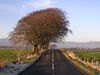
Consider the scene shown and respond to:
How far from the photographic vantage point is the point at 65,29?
77125 millimetres

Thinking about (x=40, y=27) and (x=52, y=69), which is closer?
(x=52, y=69)

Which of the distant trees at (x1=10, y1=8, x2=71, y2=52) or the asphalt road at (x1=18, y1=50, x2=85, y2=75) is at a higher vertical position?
the distant trees at (x1=10, y1=8, x2=71, y2=52)

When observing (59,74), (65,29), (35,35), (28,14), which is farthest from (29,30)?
(59,74)

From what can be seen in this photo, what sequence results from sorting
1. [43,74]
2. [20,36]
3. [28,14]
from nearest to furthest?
1. [43,74]
2. [20,36]
3. [28,14]

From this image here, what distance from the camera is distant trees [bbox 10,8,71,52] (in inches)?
2601

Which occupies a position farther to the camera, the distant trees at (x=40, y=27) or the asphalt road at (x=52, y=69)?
the distant trees at (x=40, y=27)

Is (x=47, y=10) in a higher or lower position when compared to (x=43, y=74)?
higher

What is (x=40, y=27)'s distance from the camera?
69.4 meters

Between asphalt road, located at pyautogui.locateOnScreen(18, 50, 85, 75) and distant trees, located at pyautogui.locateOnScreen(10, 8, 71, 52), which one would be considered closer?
asphalt road, located at pyautogui.locateOnScreen(18, 50, 85, 75)

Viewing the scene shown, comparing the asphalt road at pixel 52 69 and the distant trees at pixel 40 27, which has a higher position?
the distant trees at pixel 40 27

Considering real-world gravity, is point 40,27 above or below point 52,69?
above

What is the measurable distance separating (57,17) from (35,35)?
382 inches

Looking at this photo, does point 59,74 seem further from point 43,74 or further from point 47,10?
point 47,10

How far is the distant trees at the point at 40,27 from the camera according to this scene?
217ft
